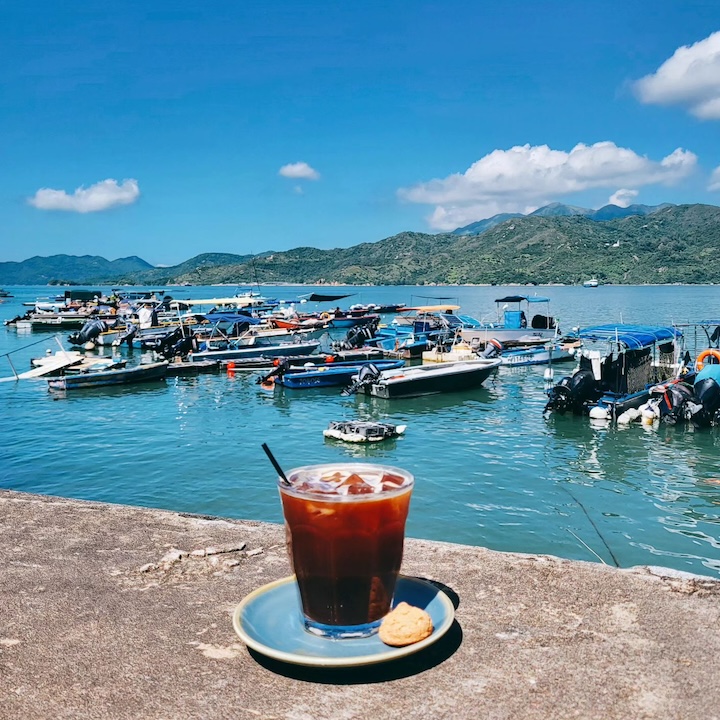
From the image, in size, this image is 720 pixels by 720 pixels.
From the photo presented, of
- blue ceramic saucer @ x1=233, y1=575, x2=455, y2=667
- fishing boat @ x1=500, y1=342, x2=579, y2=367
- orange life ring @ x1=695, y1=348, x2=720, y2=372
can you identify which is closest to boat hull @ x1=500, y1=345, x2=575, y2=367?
fishing boat @ x1=500, y1=342, x2=579, y2=367

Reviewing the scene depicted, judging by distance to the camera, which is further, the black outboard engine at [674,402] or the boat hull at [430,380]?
the boat hull at [430,380]

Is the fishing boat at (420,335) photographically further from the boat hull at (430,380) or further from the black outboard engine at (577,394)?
the black outboard engine at (577,394)

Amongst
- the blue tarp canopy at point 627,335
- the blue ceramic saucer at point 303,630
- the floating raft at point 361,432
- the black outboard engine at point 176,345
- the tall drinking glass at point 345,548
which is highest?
the tall drinking glass at point 345,548

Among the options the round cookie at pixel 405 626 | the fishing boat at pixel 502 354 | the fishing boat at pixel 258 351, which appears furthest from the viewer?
the fishing boat at pixel 258 351

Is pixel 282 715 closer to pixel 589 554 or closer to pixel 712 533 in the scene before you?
pixel 589 554

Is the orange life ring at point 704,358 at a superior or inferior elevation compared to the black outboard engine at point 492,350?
superior

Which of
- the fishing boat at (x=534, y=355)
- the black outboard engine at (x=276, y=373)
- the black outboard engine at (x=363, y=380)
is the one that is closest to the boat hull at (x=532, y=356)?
the fishing boat at (x=534, y=355)

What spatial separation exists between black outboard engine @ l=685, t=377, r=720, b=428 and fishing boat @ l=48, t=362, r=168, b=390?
2315cm

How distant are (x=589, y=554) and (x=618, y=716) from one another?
849 cm

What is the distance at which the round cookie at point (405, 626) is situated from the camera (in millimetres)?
3207

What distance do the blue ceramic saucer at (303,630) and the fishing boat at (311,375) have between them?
24.1 m

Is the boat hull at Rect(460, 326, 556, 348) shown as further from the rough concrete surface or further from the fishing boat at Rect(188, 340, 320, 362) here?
the rough concrete surface

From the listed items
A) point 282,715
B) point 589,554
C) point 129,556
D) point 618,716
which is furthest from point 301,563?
point 589,554

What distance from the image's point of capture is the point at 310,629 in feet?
11.1
